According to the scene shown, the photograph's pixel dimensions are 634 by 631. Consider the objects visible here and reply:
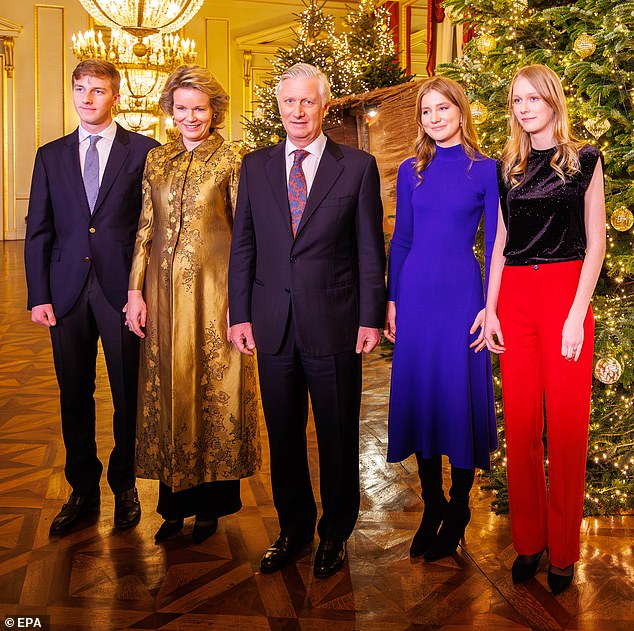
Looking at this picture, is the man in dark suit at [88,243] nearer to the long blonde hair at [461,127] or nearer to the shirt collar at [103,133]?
the shirt collar at [103,133]

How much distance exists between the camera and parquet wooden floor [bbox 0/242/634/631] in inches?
97.6

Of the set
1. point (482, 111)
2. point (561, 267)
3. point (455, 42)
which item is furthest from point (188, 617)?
point (455, 42)

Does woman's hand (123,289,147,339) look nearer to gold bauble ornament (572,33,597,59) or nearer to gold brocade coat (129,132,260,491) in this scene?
gold brocade coat (129,132,260,491)

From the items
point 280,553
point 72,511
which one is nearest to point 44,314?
point 72,511

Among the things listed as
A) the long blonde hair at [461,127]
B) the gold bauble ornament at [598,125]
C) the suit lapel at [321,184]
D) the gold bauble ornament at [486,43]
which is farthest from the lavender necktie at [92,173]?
the gold bauble ornament at [598,125]

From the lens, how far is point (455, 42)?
1000 centimetres

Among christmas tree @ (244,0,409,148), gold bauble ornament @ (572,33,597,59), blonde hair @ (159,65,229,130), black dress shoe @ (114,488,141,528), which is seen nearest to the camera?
blonde hair @ (159,65,229,130)

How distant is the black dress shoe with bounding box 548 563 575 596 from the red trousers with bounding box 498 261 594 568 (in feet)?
0.12

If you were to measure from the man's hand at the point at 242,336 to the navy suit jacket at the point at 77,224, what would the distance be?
0.56m

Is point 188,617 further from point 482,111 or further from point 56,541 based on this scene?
point 482,111

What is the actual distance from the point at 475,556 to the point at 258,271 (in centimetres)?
126

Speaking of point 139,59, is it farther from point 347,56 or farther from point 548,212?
point 548,212

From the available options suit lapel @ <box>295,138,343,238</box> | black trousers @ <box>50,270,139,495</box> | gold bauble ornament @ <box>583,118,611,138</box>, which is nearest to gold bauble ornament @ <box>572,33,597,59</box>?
gold bauble ornament @ <box>583,118,611,138</box>

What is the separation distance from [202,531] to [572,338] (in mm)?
1543
